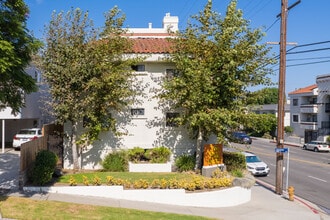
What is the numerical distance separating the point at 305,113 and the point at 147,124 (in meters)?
48.8

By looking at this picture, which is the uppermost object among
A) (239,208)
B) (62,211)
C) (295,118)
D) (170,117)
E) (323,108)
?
(323,108)

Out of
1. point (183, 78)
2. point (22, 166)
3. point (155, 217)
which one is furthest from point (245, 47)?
point (22, 166)

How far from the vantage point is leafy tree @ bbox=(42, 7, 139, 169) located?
1603cm

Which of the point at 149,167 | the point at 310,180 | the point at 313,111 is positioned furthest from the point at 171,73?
the point at 313,111

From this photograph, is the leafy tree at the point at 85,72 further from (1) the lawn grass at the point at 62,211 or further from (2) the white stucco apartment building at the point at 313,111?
(2) the white stucco apartment building at the point at 313,111

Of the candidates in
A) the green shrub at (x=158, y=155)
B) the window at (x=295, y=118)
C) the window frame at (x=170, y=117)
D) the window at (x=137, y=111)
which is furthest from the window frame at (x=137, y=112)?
the window at (x=295, y=118)

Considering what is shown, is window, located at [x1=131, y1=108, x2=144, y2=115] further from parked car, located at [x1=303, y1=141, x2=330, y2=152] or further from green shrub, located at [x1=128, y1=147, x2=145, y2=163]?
parked car, located at [x1=303, y1=141, x2=330, y2=152]

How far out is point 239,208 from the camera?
583 inches

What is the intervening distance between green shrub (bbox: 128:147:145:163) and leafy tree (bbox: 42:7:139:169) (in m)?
1.69

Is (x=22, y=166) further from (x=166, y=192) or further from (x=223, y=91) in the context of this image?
(x=223, y=91)

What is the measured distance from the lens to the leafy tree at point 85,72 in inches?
631

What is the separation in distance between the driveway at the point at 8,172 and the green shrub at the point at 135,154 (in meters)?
5.19

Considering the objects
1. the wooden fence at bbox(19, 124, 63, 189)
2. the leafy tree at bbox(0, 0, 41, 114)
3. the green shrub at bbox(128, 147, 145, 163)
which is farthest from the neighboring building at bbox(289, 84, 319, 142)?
the leafy tree at bbox(0, 0, 41, 114)

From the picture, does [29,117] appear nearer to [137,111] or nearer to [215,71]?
[137,111]
